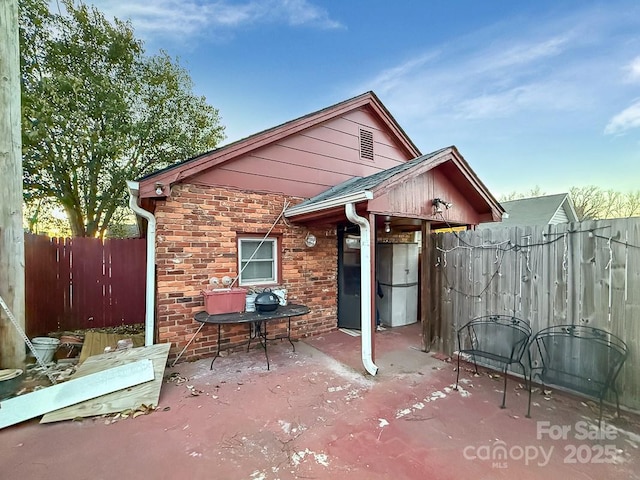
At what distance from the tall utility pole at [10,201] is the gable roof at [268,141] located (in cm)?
184

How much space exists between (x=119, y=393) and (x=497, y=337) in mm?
5129

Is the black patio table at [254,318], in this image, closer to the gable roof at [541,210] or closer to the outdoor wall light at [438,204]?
the outdoor wall light at [438,204]

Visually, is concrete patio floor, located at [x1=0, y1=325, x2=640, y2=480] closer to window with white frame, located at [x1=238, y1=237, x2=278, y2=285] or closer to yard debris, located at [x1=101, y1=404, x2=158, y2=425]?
yard debris, located at [x1=101, y1=404, x2=158, y2=425]

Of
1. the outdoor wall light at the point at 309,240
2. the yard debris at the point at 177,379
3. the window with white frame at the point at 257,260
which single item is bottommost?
the yard debris at the point at 177,379

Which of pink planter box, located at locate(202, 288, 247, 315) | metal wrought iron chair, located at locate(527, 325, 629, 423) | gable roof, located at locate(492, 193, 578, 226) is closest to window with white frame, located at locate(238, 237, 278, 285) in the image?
pink planter box, located at locate(202, 288, 247, 315)

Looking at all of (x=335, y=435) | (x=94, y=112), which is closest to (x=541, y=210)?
(x=335, y=435)

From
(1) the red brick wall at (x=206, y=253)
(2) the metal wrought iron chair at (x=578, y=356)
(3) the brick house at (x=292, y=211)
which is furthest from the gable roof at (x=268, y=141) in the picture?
(2) the metal wrought iron chair at (x=578, y=356)

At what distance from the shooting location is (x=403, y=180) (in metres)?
4.41

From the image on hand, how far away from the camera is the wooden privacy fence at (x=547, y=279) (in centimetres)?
319

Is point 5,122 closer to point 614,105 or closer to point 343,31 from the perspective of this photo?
A: point 343,31

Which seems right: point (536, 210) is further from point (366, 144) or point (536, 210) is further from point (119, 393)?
point (119, 393)

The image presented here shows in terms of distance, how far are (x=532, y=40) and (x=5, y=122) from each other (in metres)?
10.2

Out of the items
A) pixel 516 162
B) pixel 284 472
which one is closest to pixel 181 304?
pixel 284 472

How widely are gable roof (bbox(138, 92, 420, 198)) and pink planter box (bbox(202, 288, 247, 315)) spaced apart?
1.76 meters
